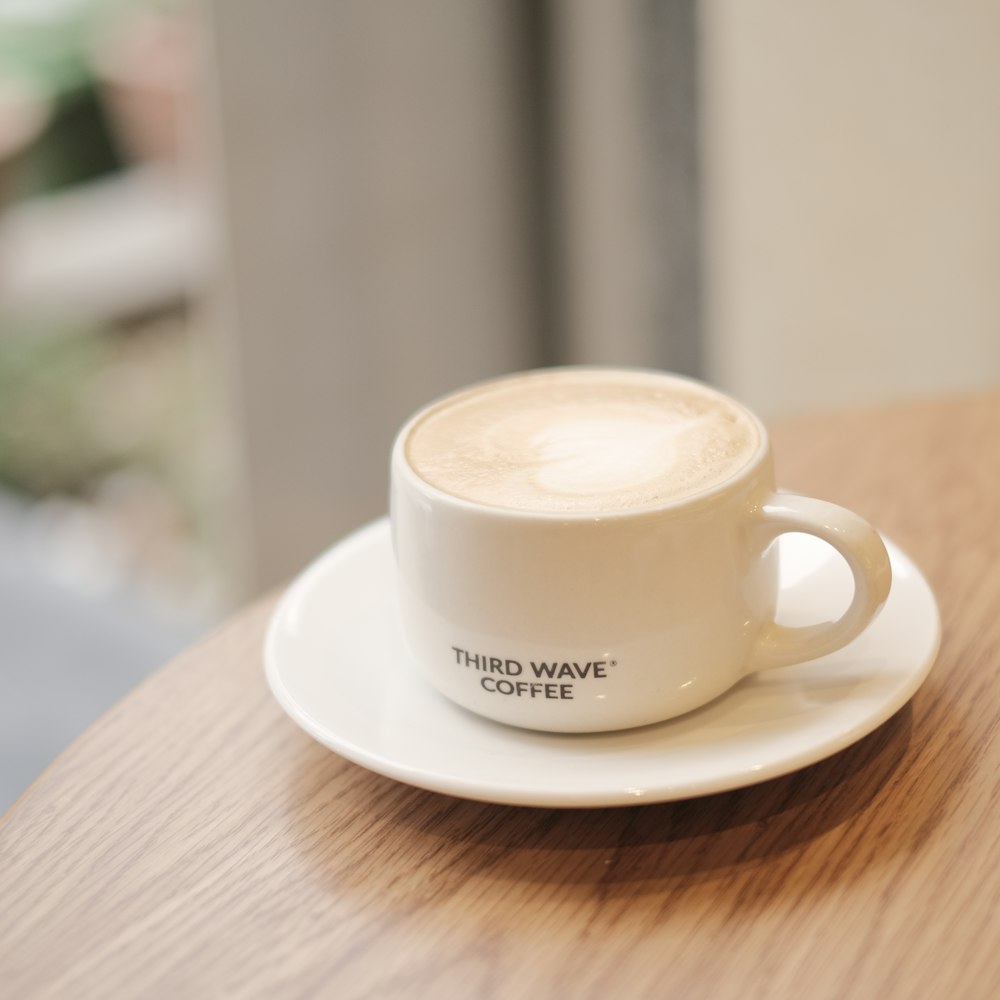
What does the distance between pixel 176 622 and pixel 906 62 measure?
2.69ft

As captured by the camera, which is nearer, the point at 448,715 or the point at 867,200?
the point at 448,715

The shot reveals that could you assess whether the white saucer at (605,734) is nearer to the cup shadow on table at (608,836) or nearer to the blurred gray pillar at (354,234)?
the cup shadow on table at (608,836)

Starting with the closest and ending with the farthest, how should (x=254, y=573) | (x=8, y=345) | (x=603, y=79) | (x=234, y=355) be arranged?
(x=603, y=79)
(x=234, y=355)
(x=254, y=573)
(x=8, y=345)

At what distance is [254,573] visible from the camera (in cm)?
157

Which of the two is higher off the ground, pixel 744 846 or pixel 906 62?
pixel 906 62

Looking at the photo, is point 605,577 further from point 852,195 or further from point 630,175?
point 630,175

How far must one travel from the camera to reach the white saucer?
38 cm

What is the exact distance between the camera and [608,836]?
1.29 feet

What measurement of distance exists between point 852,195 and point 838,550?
86 cm

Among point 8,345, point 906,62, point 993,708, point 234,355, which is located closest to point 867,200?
point 906,62

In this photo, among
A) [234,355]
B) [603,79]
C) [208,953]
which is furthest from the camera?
[234,355]

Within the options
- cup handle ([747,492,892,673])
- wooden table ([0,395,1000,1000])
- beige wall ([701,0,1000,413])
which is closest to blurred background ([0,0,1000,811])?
beige wall ([701,0,1000,413])

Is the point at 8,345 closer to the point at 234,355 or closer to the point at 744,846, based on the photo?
the point at 234,355

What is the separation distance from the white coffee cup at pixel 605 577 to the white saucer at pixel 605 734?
0.01 m
